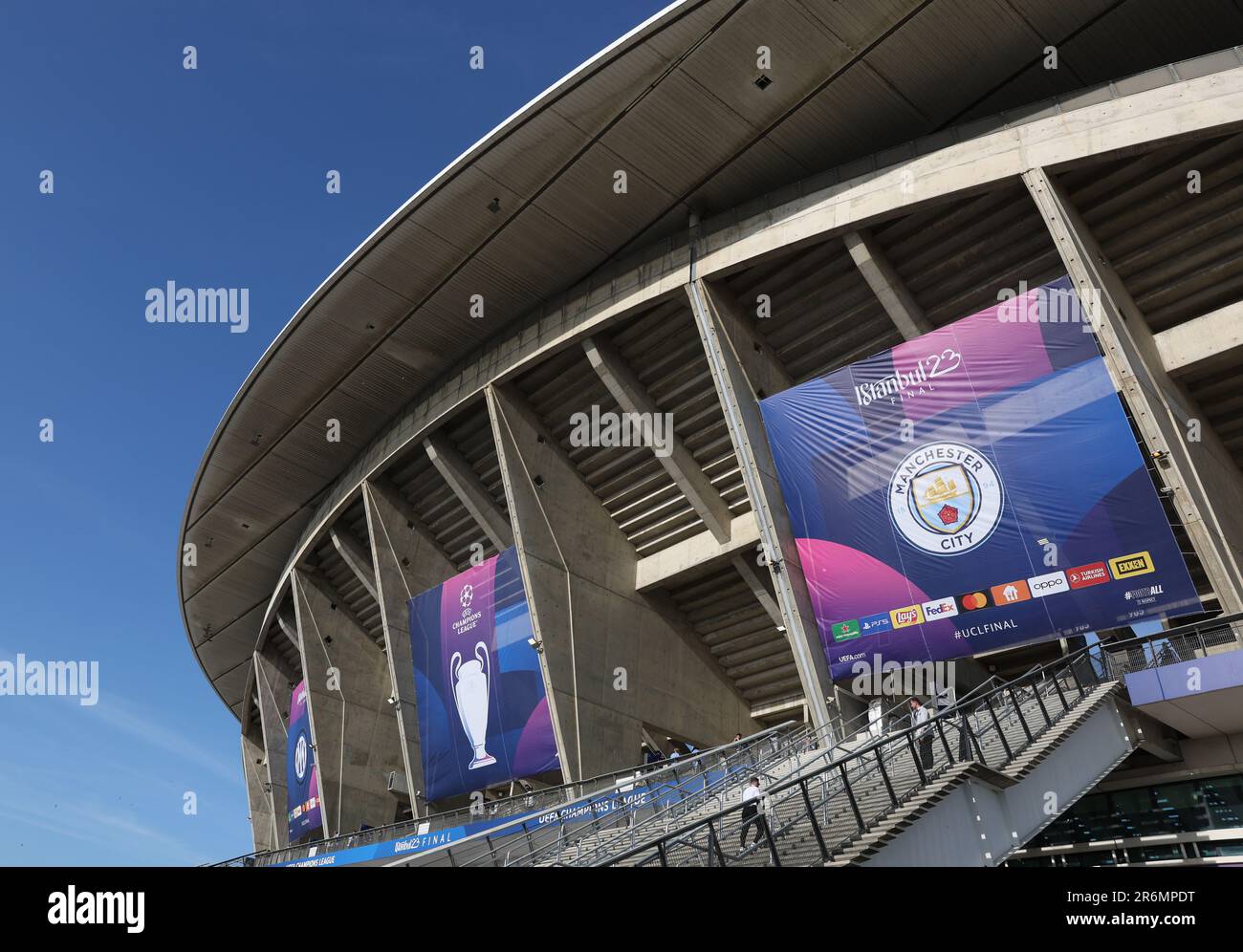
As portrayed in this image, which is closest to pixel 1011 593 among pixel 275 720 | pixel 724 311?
pixel 724 311

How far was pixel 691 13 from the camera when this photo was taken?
16.1m

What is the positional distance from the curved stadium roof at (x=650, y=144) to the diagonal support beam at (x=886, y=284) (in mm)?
1716

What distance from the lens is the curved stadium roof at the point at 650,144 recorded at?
15859 millimetres

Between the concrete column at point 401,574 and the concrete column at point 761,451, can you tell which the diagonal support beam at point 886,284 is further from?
the concrete column at point 401,574

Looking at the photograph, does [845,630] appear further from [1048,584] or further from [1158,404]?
[1158,404]

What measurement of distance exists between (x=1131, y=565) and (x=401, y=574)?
62.8 ft

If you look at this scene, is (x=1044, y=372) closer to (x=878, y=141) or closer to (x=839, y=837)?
(x=878, y=141)

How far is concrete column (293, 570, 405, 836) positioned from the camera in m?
30.1

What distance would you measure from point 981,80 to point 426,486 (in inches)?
680

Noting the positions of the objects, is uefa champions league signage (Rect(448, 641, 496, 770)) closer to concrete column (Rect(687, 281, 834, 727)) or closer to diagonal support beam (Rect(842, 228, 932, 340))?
concrete column (Rect(687, 281, 834, 727))

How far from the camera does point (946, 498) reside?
15.9 meters

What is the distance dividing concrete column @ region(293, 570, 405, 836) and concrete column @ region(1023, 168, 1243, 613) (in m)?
24.5
